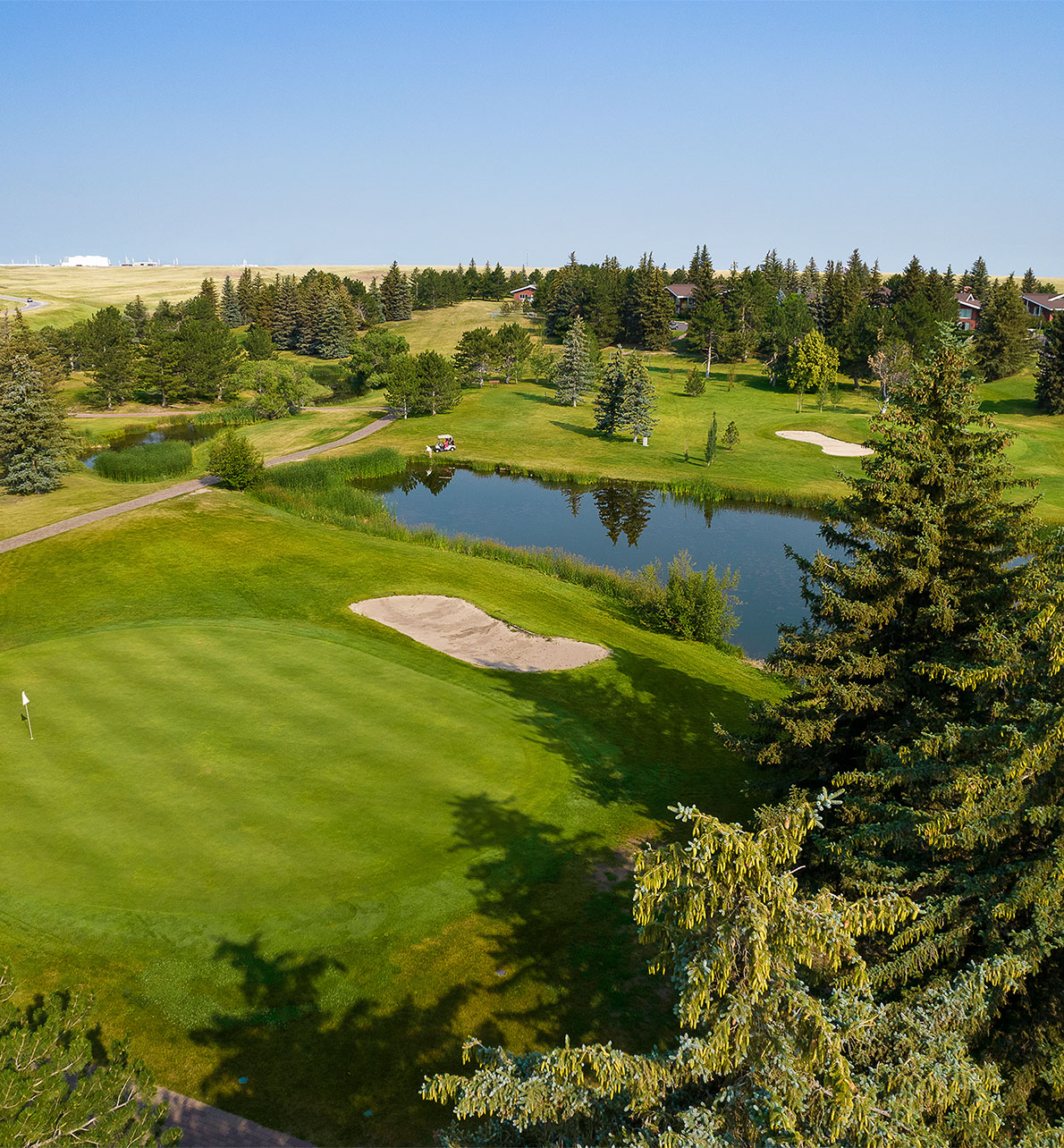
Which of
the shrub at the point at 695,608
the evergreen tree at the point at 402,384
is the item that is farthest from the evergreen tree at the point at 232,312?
the shrub at the point at 695,608

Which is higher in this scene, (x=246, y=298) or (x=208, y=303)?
(x=246, y=298)

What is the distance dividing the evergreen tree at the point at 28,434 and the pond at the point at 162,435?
20045 mm

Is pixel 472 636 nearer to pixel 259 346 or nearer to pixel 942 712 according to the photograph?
pixel 942 712

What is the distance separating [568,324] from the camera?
116m

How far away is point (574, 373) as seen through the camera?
86.0 m

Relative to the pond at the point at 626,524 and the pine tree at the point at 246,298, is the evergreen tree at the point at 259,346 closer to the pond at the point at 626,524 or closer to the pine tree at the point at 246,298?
the pine tree at the point at 246,298

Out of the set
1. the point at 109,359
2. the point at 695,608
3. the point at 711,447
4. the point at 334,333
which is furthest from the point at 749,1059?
the point at 334,333

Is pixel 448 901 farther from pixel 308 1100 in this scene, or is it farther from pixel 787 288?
pixel 787 288

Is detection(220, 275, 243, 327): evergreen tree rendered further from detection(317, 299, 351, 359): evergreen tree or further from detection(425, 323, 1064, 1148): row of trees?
detection(425, 323, 1064, 1148): row of trees

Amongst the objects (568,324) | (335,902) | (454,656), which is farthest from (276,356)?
(335,902)

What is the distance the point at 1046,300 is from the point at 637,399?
9130cm

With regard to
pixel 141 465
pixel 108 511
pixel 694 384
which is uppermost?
pixel 694 384

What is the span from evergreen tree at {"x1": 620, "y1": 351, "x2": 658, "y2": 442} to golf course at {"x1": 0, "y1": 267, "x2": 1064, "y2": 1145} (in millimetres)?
37577

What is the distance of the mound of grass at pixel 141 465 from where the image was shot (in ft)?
173
